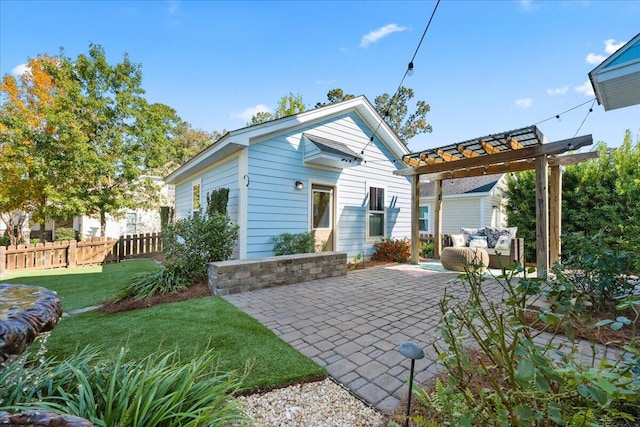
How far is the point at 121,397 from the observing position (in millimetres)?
1485

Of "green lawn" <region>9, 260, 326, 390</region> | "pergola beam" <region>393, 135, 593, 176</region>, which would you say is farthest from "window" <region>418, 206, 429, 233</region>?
"green lawn" <region>9, 260, 326, 390</region>

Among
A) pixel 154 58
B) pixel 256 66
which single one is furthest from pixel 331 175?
pixel 154 58

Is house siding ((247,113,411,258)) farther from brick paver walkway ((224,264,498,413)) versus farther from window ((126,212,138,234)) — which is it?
window ((126,212,138,234))

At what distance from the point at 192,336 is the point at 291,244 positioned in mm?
3831

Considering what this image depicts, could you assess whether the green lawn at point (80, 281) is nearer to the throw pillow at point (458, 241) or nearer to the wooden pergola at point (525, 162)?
the wooden pergola at point (525, 162)

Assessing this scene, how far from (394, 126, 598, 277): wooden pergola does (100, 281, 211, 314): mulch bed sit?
596 centimetres

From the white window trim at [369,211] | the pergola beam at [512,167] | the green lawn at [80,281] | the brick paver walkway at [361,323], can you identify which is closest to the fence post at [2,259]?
the green lawn at [80,281]

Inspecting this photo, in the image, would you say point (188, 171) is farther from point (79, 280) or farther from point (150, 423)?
point (150, 423)

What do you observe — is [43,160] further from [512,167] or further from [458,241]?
[512,167]

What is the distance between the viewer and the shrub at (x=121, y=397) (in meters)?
1.38

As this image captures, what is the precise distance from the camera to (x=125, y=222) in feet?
46.8

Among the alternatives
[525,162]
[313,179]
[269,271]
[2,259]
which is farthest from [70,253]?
[525,162]

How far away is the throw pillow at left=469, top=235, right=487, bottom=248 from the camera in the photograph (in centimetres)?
780

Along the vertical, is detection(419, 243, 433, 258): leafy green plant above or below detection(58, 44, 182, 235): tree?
below
